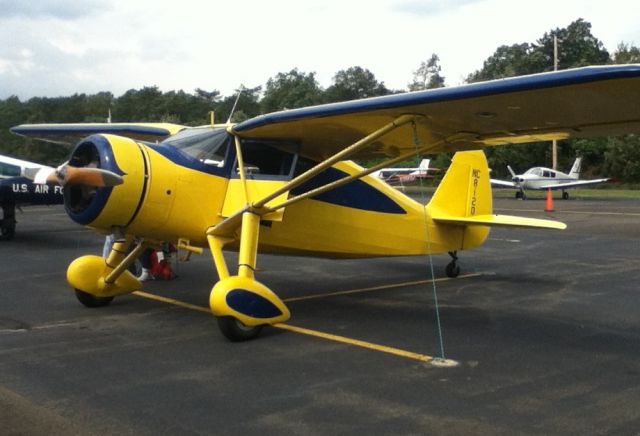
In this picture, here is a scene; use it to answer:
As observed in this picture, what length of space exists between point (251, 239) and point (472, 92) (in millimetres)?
2741

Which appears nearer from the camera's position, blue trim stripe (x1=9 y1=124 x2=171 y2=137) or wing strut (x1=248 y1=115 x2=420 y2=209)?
wing strut (x1=248 y1=115 x2=420 y2=209)

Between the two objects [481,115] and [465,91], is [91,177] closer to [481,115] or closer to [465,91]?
[465,91]

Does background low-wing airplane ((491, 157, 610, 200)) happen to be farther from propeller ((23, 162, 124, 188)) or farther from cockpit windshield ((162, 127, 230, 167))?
propeller ((23, 162, 124, 188))

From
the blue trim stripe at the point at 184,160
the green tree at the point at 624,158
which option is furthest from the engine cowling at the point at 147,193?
the green tree at the point at 624,158

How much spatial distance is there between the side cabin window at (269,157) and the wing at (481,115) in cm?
14

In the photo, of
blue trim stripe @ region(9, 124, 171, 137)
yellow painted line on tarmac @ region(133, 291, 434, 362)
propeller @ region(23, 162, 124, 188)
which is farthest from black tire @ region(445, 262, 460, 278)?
propeller @ region(23, 162, 124, 188)

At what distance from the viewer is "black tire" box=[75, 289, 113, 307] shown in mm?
8258

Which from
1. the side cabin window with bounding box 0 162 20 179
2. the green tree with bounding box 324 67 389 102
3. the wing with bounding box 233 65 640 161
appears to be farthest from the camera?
the green tree with bounding box 324 67 389 102

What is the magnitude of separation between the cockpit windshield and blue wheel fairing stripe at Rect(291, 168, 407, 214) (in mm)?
1039

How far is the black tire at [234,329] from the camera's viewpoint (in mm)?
6480

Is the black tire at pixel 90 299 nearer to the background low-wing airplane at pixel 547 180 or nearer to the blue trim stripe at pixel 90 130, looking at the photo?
the blue trim stripe at pixel 90 130

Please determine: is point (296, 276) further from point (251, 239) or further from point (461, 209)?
point (251, 239)

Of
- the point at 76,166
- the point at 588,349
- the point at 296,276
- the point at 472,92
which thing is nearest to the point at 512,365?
the point at 588,349

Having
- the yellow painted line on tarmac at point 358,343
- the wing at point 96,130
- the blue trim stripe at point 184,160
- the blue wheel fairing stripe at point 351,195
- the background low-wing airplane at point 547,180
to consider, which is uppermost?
the wing at point 96,130
